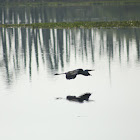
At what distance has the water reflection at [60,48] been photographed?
93.2 feet

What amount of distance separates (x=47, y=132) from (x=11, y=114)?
2.77m

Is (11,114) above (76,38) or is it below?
below

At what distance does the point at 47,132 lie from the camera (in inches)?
585

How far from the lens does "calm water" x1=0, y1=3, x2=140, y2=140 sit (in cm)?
1512

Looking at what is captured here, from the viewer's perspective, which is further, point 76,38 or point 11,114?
point 76,38

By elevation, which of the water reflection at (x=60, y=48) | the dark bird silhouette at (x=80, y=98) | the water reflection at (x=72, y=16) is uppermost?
the water reflection at (x=72, y=16)

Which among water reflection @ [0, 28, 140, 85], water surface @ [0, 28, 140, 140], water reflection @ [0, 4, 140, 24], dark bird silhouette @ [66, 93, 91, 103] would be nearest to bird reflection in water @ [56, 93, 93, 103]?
dark bird silhouette @ [66, 93, 91, 103]

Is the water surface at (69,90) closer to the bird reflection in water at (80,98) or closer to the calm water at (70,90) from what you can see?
the calm water at (70,90)

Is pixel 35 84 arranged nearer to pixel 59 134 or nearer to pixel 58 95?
pixel 58 95

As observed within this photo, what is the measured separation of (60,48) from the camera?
35.9 metres

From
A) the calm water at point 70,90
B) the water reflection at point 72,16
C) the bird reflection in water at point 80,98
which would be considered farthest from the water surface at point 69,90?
the water reflection at point 72,16

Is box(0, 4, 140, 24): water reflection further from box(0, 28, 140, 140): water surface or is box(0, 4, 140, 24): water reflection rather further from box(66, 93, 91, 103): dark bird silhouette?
box(66, 93, 91, 103): dark bird silhouette

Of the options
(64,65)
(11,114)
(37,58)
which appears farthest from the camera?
(37,58)

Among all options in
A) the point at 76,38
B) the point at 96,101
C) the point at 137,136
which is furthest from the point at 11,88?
the point at 76,38
